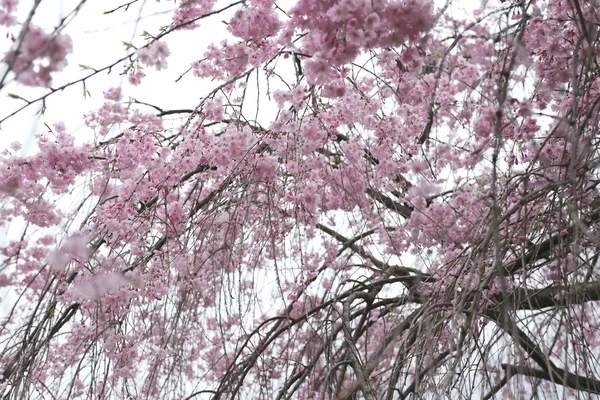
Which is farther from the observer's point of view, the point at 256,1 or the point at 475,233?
the point at 256,1

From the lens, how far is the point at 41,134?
256 cm

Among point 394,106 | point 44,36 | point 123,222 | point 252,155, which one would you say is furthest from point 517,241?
point 44,36

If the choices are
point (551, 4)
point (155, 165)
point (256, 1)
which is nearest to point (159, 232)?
point (155, 165)

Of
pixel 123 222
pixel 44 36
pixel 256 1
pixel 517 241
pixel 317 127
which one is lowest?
pixel 44 36

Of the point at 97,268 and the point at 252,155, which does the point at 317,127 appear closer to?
the point at 252,155

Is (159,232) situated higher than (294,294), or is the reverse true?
(159,232)

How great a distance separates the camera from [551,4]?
266 centimetres

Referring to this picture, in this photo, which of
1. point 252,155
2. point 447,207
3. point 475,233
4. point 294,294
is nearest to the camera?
point 475,233

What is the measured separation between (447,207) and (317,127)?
0.95 m

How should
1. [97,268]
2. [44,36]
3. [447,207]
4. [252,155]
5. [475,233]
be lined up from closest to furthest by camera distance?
[44,36] → [475,233] → [97,268] → [252,155] → [447,207]

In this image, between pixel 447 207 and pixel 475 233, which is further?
pixel 447 207

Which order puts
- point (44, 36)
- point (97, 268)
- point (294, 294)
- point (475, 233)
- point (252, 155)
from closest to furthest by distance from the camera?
1. point (44, 36)
2. point (475, 233)
3. point (97, 268)
4. point (252, 155)
5. point (294, 294)

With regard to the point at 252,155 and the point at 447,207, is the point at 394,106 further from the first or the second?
the point at 252,155

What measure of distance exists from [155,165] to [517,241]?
1562mm
